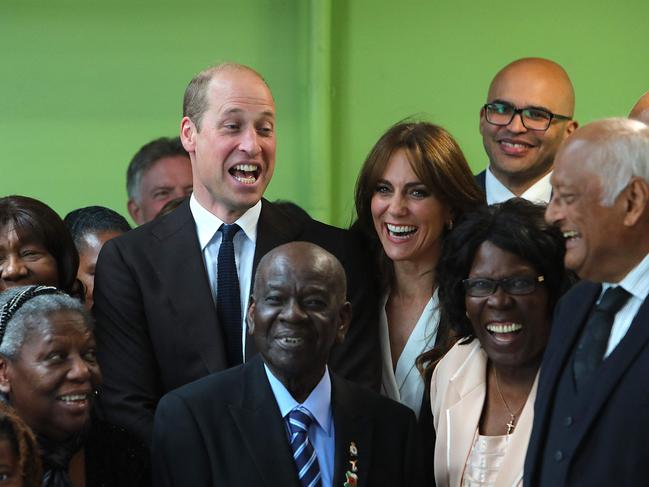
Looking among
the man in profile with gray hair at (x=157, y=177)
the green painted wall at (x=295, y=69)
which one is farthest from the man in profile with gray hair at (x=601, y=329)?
the green painted wall at (x=295, y=69)

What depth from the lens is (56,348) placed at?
352 centimetres

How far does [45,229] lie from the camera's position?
13.1 feet

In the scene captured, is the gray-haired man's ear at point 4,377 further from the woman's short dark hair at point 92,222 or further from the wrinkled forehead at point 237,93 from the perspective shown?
the woman's short dark hair at point 92,222

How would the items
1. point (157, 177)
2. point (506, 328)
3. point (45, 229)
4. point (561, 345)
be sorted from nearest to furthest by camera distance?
point (561, 345) → point (506, 328) → point (45, 229) → point (157, 177)

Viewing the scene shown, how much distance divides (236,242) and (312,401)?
0.75 m

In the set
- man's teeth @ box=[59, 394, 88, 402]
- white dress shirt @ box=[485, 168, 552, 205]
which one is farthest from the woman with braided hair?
white dress shirt @ box=[485, 168, 552, 205]

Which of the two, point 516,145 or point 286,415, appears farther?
point 516,145

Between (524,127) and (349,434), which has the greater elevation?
(524,127)

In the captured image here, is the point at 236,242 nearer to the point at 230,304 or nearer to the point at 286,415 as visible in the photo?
the point at 230,304

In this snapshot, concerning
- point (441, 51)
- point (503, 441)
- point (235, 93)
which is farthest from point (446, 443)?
point (441, 51)

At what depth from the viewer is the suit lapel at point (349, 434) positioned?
11.6ft

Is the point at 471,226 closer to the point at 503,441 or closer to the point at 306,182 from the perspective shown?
the point at 503,441

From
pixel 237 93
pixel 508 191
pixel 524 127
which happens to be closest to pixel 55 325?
pixel 237 93

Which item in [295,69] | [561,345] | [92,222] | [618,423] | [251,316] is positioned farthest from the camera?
[295,69]
